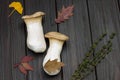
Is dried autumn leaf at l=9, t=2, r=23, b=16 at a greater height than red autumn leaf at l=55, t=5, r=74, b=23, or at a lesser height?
greater

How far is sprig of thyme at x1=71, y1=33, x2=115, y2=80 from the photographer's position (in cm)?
118

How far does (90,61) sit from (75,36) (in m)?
0.12

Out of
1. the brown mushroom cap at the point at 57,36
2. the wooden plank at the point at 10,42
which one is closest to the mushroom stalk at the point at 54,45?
the brown mushroom cap at the point at 57,36

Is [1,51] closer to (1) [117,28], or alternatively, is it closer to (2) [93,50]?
(2) [93,50]

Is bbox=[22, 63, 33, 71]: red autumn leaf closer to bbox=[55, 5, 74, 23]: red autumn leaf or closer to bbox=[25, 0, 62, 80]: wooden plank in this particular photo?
bbox=[25, 0, 62, 80]: wooden plank

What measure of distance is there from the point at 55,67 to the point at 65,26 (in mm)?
190

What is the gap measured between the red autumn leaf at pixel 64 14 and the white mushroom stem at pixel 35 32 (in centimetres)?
8

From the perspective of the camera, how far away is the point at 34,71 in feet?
3.94

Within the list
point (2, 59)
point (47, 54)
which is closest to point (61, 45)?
point (47, 54)

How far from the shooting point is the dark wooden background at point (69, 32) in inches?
47.3

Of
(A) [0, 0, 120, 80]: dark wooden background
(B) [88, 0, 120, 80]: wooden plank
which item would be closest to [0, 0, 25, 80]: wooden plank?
(A) [0, 0, 120, 80]: dark wooden background

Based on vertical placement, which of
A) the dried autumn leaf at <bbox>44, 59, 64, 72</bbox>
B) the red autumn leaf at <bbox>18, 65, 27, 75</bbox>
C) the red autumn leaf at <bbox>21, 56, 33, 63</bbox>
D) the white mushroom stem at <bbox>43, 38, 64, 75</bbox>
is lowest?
the red autumn leaf at <bbox>18, 65, 27, 75</bbox>

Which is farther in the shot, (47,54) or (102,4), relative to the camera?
(102,4)

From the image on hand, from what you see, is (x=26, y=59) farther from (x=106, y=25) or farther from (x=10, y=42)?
(x=106, y=25)
